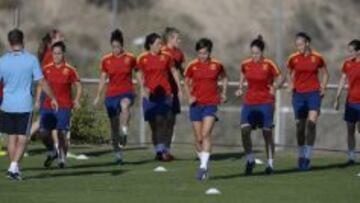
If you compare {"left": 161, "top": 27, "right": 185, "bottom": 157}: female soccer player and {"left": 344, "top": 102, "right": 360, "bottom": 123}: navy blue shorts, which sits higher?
{"left": 161, "top": 27, "right": 185, "bottom": 157}: female soccer player

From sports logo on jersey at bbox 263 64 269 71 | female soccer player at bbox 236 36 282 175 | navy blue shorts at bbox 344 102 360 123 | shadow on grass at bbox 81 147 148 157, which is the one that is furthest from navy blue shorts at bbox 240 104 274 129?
shadow on grass at bbox 81 147 148 157

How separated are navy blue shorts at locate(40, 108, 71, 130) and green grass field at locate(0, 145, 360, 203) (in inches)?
27.9

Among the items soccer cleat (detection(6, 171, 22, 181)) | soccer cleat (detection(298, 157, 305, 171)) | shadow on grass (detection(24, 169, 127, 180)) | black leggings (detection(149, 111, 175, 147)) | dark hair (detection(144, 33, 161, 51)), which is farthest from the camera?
black leggings (detection(149, 111, 175, 147))

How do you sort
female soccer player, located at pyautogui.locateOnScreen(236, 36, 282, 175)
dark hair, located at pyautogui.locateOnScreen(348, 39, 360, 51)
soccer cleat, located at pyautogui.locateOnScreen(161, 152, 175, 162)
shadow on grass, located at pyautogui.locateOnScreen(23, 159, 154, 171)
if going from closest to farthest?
female soccer player, located at pyautogui.locateOnScreen(236, 36, 282, 175), shadow on grass, located at pyautogui.locateOnScreen(23, 159, 154, 171), dark hair, located at pyautogui.locateOnScreen(348, 39, 360, 51), soccer cleat, located at pyautogui.locateOnScreen(161, 152, 175, 162)

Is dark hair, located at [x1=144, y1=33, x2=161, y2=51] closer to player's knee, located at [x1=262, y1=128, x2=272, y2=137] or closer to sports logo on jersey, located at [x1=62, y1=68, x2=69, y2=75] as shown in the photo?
sports logo on jersey, located at [x1=62, y1=68, x2=69, y2=75]

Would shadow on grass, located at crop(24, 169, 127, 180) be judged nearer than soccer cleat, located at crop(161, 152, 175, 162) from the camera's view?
Yes

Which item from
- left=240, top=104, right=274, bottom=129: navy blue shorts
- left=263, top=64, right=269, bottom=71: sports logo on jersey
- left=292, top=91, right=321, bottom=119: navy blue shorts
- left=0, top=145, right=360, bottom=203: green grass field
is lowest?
left=0, top=145, right=360, bottom=203: green grass field

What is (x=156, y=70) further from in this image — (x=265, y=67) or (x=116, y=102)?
(x=265, y=67)

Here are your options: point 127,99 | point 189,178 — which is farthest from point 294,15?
point 189,178

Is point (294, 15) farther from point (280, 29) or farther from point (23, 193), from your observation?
point (23, 193)

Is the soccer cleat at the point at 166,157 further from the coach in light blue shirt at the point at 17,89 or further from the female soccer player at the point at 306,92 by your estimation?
the coach in light blue shirt at the point at 17,89

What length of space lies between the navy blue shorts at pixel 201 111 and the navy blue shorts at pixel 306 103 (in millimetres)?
1796

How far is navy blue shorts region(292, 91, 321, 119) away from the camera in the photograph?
22.0m

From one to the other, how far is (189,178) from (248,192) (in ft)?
7.71
